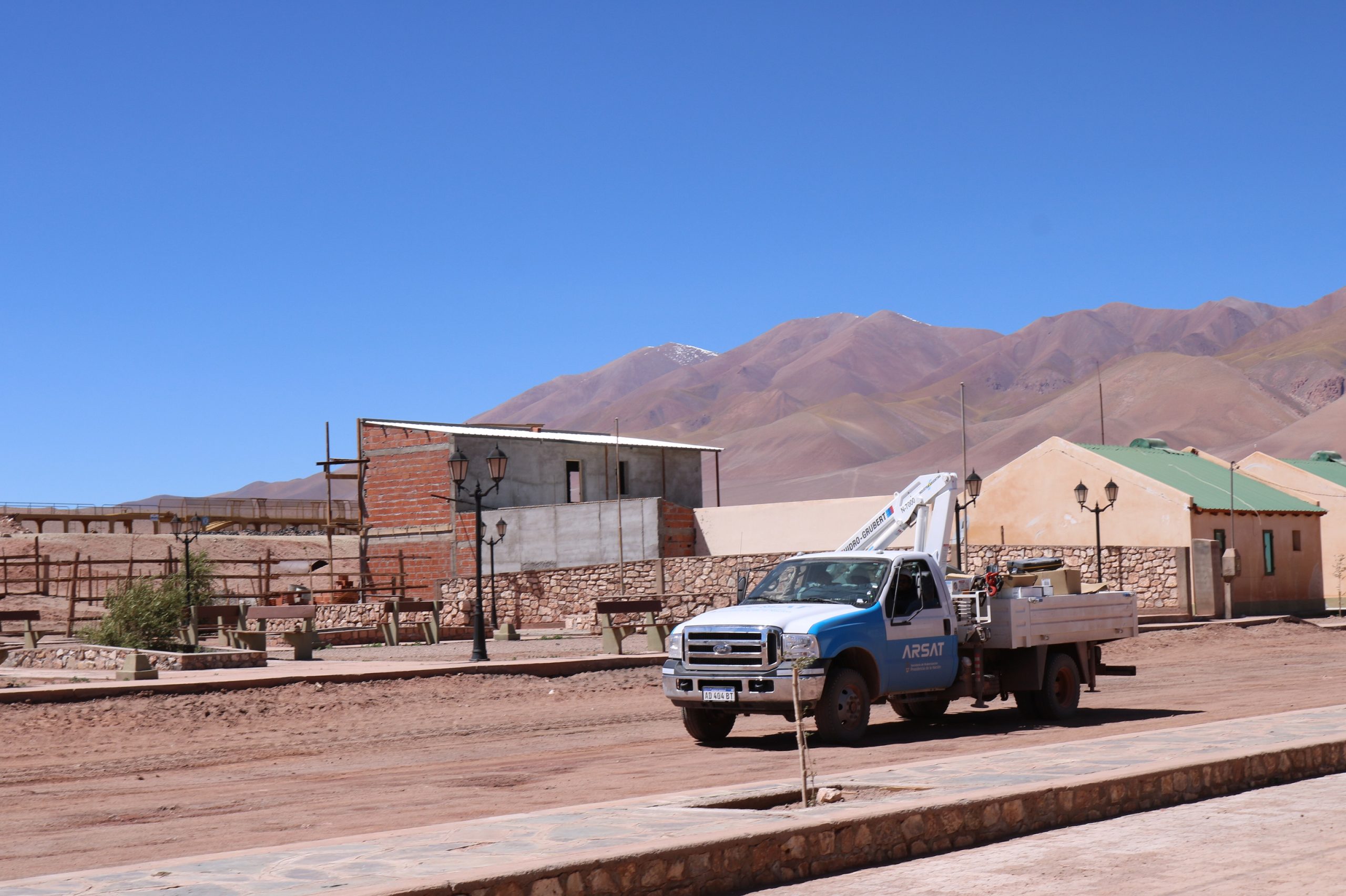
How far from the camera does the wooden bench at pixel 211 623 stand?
27.3 meters

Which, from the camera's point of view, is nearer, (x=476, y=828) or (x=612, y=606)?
(x=476, y=828)

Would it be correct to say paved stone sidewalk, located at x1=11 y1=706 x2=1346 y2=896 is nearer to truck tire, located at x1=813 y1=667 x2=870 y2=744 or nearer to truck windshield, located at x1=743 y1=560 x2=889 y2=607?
truck tire, located at x1=813 y1=667 x2=870 y2=744

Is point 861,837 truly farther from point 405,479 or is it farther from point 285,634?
point 405,479

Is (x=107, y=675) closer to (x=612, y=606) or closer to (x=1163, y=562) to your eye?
(x=612, y=606)

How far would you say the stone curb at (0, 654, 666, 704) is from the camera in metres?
17.4

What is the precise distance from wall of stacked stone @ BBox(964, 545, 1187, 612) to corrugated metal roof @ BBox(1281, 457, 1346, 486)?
52.7ft

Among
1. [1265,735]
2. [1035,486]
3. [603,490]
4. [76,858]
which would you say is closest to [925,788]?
[1265,735]

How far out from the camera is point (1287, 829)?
9.06 meters

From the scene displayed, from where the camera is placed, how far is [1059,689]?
17.2 meters

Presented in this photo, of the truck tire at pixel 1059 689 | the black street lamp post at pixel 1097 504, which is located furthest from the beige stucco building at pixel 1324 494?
the truck tire at pixel 1059 689

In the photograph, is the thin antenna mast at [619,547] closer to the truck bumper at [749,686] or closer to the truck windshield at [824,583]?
the truck windshield at [824,583]

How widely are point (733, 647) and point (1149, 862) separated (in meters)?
6.65

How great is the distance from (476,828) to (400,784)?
432 centimetres

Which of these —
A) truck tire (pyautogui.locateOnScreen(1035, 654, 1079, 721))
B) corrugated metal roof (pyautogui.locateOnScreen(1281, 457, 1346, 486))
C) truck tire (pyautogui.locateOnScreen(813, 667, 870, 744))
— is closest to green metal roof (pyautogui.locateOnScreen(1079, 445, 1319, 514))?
corrugated metal roof (pyautogui.locateOnScreen(1281, 457, 1346, 486))
